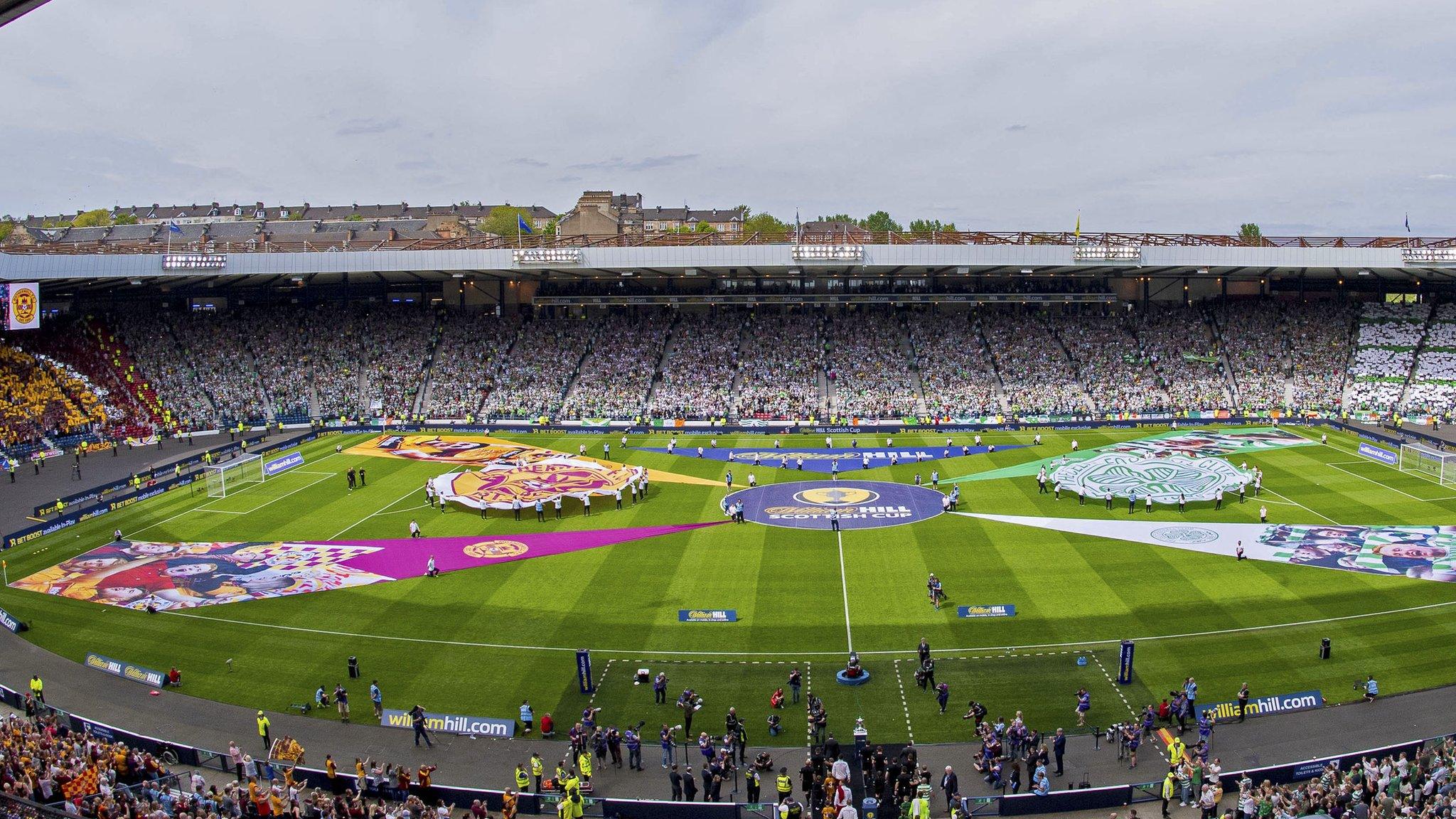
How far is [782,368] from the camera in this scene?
3014 inches

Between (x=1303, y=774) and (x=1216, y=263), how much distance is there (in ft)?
190

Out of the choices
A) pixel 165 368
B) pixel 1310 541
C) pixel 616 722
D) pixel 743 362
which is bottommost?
pixel 616 722

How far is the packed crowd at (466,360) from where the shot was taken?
7444 cm

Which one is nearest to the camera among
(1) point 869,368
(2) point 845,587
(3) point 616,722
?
(3) point 616,722

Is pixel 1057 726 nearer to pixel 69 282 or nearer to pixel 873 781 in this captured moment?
pixel 873 781

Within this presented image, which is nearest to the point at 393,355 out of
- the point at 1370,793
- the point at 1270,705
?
the point at 1270,705

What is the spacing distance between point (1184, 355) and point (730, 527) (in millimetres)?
50555

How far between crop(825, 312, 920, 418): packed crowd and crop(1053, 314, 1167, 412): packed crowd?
13859mm

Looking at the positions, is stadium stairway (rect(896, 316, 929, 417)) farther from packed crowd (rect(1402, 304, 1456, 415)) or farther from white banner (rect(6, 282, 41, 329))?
white banner (rect(6, 282, 41, 329))

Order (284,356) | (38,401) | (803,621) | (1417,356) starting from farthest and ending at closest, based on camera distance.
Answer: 1. (284,356)
2. (1417,356)
3. (38,401)
4. (803,621)

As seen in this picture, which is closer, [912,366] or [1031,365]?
[1031,365]

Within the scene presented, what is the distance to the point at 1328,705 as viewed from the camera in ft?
86.0

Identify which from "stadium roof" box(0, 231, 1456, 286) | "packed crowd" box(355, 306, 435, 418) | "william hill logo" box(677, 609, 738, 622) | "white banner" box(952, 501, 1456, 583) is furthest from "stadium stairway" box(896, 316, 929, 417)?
"william hill logo" box(677, 609, 738, 622)

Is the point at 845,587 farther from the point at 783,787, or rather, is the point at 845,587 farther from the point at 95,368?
the point at 95,368
